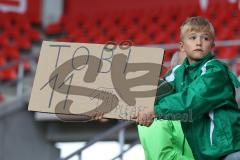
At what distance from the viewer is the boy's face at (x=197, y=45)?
2211 millimetres

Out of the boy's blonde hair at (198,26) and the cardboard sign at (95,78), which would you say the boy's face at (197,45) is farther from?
the cardboard sign at (95,78)

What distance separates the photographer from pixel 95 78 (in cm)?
236

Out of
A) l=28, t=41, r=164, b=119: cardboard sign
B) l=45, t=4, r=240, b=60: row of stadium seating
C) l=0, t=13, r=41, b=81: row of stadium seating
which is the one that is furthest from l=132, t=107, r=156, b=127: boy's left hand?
l=45, t=4, r=240, b=60: row of stadium seating

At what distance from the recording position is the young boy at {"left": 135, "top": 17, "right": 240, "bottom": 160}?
2109 mm

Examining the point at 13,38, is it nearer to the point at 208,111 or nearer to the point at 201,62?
the point at 201,62

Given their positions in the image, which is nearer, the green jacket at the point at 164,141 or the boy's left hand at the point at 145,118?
the boy's left hand at the point at 145,118

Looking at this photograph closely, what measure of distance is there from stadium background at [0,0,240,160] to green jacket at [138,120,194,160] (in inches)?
124

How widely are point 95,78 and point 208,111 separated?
1.44 ft

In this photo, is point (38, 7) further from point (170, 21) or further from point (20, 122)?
point (20, 122)

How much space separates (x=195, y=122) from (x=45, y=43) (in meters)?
0.66

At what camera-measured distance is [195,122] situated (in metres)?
2.15

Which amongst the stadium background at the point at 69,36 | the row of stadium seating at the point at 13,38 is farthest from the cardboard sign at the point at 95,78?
the row of stadium seating at the point at 13,38

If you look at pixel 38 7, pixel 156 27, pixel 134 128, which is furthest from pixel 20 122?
pixel 38 7

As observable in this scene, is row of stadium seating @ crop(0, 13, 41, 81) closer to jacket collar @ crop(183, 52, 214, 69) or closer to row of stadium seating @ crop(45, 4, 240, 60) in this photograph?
row of stadium seating @ crop(45, 4, 240, 60)
